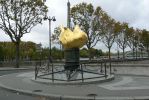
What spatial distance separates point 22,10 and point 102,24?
1715cm

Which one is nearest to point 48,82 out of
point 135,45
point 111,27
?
point 111,27

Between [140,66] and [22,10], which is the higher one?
[22,10]

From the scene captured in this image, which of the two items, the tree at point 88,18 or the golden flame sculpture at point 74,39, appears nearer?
the golden flame sculpture at point 74,39

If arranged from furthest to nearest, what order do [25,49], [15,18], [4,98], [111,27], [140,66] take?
[25,49], [111,27], [15,18], [140,66], [4,98]

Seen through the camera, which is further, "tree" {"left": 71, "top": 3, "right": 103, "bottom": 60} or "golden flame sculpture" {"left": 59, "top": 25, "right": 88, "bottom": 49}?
"tree" {"left": 71, "top": 3, "right": 103, "bottom": 60}

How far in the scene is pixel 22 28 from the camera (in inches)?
1913

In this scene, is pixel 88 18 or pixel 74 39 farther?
pixel 88 18

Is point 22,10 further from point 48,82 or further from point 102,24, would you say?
point 48,82

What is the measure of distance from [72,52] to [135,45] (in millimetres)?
64482

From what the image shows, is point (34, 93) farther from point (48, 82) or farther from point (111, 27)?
point (111, 27)

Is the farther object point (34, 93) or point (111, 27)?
point (111, 27)

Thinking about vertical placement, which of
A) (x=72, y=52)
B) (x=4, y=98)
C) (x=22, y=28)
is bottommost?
(x=4, y=98)

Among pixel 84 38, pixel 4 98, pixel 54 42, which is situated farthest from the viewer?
pixel 54 42

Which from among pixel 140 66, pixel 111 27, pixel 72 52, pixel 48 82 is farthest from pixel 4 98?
pixel 111 27
